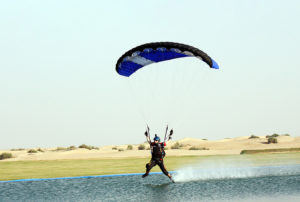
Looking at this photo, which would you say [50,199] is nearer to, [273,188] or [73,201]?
[73,201]

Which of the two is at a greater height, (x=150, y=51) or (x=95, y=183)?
(x=150, y=51)

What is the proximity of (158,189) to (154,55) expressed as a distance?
5492 mm

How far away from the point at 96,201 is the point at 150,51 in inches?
247

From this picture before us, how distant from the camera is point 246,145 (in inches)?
2218

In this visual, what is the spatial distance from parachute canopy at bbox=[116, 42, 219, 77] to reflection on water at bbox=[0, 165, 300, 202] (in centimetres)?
494

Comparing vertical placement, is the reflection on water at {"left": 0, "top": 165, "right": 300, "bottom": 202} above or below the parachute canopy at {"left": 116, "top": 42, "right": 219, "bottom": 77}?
below

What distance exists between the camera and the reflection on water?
45.9ft

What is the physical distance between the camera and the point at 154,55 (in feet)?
57.2

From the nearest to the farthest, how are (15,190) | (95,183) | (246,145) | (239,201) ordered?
(239,201) < (15,190) < (95,183) < (246,145)

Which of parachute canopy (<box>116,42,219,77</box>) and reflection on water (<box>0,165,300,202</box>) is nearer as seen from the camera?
reflection on water (<box>0,165,300,202</box>)

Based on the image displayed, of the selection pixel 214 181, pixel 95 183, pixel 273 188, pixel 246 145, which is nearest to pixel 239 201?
pixel 273 188

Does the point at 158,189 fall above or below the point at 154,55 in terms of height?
below

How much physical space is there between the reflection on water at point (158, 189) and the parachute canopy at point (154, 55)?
4940 mm

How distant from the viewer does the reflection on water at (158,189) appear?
45.9ft
